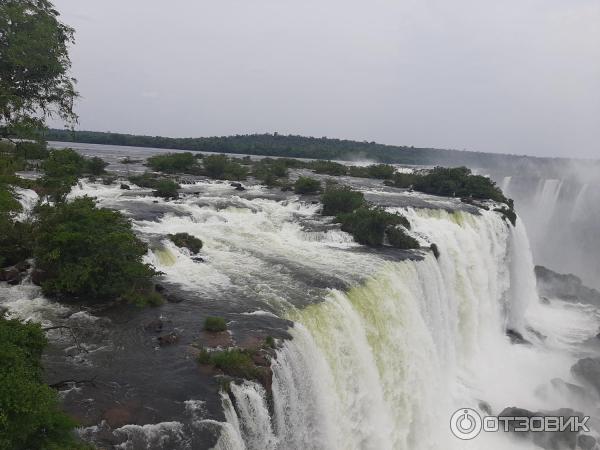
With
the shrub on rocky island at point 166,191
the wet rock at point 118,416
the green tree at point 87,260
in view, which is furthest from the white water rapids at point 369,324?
the green tree at point 87,260

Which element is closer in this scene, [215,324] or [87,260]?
[215,324]

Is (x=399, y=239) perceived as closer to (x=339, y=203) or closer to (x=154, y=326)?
(x=339, y=203)

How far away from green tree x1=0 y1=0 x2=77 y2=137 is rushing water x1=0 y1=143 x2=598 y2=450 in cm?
385

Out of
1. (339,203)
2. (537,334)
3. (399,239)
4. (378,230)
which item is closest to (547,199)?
(537,334)

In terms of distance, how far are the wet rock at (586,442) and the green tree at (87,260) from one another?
13656 mm

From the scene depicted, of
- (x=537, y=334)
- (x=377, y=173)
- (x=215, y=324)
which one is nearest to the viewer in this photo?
(x=215, y=324)

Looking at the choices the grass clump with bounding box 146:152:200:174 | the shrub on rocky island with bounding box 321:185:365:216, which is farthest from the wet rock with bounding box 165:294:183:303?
the grass clump with bounding box 146:152:200:174

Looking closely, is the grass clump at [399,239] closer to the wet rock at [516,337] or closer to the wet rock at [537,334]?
the wet rock at [516,337]

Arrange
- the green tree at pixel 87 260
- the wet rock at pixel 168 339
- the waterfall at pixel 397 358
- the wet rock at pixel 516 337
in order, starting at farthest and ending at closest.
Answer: the wet rock at pixel 516 337 < the green tree at pixel 87 260 < the wet rock at pixel 168 339 < the waterfall at pixel 397 358

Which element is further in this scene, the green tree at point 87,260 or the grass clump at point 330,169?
the grass clump at point 330,169

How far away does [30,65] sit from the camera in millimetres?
10398

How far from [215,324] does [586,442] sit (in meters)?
12.4

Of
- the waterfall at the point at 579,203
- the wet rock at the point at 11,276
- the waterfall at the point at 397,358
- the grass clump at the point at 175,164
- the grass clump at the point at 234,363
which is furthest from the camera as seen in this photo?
the waterfall at the point at 579,203

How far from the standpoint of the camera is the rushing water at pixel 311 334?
7945mm
